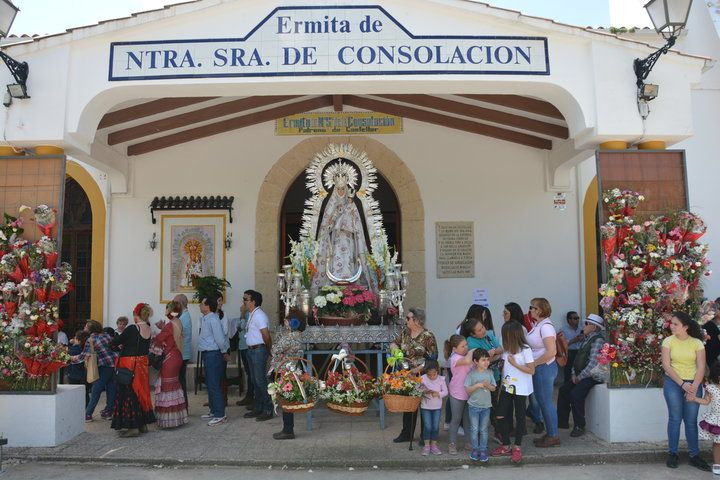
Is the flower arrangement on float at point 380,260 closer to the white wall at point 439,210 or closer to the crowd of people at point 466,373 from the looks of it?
the crowd of people at point 466,373

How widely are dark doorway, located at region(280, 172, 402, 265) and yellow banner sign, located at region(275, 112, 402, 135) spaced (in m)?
0.69

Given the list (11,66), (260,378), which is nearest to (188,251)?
(260,378)

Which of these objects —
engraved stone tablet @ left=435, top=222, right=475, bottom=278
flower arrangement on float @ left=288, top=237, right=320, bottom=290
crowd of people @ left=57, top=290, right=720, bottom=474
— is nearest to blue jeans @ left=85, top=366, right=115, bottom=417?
crowd of people @ left=57, top=290, right=720, bottom=474

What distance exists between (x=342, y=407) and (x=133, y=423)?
2.26m

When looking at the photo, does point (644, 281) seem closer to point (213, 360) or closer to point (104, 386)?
point (213, 360)

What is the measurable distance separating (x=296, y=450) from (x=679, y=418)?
3341mm

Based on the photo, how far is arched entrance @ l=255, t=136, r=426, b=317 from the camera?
8688 mm

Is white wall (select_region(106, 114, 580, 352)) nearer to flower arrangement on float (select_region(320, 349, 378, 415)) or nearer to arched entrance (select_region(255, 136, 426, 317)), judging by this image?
arched entrance (select_region(255, 136, 426, 317))

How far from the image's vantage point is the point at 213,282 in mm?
7984

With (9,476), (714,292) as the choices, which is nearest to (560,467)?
(9,476)

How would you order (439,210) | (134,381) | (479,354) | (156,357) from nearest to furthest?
1. (479,354)
2. (134,381)
3. (156,357)
4. (439,210)

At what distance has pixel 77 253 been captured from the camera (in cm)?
898

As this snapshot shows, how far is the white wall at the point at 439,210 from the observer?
8703 mm

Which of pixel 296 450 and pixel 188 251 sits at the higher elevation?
pixel 188 251
